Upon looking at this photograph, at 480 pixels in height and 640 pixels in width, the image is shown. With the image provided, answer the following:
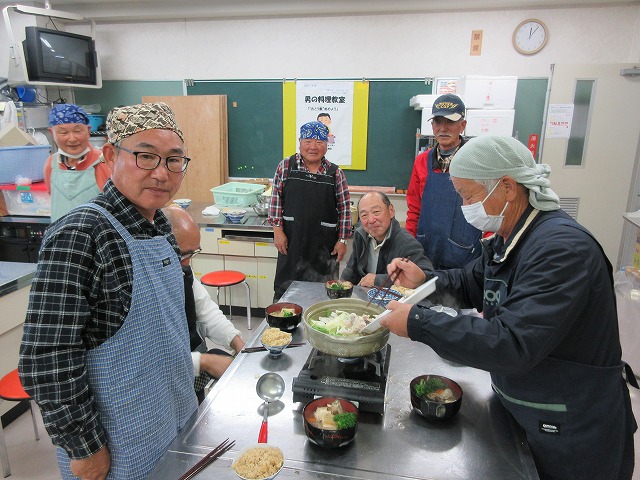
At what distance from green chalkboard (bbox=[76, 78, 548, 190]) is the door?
0.91 ft

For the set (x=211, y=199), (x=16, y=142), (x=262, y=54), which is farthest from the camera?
(x=211, y=199)

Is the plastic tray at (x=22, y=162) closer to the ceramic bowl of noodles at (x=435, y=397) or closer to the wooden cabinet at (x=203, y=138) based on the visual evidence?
the wooden cabinet at (x=203, y=138)

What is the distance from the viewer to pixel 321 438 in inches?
49.6

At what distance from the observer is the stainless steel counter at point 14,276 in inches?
104

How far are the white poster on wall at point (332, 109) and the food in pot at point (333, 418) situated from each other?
4.26 meters

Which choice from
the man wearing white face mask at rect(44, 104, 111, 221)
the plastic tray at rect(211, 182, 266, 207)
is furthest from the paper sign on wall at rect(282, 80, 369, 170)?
the man wearing white face mask at rect(44, 104, 111, 221)

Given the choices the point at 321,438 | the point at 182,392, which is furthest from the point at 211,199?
the point at 321,438

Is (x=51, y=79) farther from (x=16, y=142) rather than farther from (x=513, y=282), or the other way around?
(x=513, y=282)

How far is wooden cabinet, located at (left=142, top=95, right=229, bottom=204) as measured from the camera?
5.32m

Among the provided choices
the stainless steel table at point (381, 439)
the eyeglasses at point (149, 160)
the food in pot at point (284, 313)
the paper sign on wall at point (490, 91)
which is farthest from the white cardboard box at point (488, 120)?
the eyeglasses at point (149, 160)

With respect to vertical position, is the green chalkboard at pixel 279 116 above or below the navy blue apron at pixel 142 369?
above

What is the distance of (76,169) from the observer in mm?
3240

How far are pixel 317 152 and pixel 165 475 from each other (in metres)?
2.73

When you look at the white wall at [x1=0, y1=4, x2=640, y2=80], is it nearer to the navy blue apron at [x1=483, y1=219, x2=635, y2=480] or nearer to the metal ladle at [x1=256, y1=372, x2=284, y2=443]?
the navy blue apron at [x1=483, y1=219, x2=635, y2=480]
